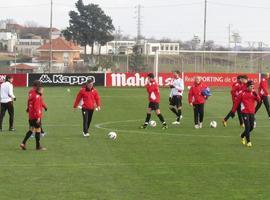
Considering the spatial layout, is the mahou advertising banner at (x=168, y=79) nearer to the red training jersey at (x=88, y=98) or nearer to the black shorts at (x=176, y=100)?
the black shorts at (x=176, y=100)

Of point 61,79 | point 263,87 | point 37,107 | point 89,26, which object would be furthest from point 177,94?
point 89,26


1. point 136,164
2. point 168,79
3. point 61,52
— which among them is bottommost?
point 136,164

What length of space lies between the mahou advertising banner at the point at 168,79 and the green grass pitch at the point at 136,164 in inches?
1192

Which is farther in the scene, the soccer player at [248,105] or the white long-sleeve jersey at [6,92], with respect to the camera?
the white long-sleeve jersey at [6,92]

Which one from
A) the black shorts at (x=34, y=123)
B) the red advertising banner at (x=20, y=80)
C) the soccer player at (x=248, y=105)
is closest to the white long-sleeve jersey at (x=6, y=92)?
the black shorts at (x=34, y=123)

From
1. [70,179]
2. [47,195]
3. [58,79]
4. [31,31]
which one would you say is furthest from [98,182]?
[31,31]

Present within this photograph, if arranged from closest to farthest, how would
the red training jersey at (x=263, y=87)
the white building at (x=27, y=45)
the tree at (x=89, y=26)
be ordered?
the red training jersey at (x=263, y=87)
the tree at (x=89, y=26)
the white building at (x=27, y=45)

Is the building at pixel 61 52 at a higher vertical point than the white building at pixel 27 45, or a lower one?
lower

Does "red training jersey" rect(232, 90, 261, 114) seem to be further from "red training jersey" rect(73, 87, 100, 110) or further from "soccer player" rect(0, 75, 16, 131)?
"soccer player" rect(0, 75, 16, 131)

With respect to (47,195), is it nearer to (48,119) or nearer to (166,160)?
(166,160)

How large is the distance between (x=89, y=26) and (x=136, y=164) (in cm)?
7993

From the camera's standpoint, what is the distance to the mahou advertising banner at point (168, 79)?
182ft

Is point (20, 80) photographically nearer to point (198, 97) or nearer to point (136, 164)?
point (198, 97)

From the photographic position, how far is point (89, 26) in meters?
93.8
